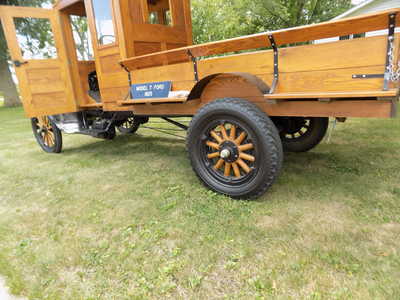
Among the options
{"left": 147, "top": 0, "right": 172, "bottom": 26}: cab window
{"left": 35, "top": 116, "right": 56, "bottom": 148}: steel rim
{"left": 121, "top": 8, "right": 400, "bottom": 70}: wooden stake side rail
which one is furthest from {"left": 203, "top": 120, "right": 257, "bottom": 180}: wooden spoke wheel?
{"left": 35, "top": 116, "right": 56, "bottom": 148}: steel rim

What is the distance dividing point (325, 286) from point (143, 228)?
1387mm

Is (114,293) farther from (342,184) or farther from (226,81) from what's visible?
(342,184)

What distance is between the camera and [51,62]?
165 inches

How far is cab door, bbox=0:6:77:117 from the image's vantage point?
12.5ft

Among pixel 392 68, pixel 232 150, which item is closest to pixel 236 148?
pixel 232 150

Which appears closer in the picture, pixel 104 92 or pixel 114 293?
pixel 114 293

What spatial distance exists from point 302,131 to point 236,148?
174 cm

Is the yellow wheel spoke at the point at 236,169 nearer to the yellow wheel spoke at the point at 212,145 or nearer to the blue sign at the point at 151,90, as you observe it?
the yellow wheel spoke at the point at 212,145

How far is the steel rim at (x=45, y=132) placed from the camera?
4715 millimetres

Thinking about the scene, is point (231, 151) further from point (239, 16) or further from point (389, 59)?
point (239, 16)

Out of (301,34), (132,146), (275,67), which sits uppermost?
(301,34)

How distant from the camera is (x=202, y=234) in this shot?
1.99 metres

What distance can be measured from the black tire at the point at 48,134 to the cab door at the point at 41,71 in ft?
1.55

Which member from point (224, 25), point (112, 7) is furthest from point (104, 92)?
point (224, 25)
